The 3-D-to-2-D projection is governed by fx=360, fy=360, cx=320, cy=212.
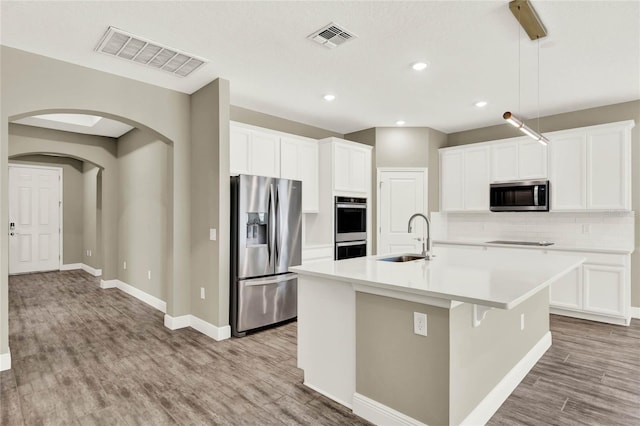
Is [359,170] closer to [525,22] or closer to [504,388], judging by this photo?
[525,22]

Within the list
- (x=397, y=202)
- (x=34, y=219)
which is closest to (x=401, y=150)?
(x=397, y=202)

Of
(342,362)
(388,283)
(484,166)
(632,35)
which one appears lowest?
(342,362)

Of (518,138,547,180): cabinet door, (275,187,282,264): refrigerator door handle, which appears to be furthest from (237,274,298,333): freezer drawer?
(518,138,547,180): cabinet door

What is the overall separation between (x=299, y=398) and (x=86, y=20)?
317 cm

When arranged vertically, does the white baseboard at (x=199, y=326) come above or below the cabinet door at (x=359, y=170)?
below

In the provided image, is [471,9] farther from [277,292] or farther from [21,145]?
[21,145]

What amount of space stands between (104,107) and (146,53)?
31.4 inches

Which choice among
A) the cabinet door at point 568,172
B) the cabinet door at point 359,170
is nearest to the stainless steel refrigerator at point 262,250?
the cabinet door at point 359,170

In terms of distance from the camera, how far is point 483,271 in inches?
96.1

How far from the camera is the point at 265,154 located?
4.53m

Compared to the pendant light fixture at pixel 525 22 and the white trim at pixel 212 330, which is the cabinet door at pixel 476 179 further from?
the white trim at pixel 212 330

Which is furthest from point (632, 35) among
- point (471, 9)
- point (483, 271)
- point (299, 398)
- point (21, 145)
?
point (21, 145)

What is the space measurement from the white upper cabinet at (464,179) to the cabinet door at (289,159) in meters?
2.59

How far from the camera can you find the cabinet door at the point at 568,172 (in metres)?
4.62
